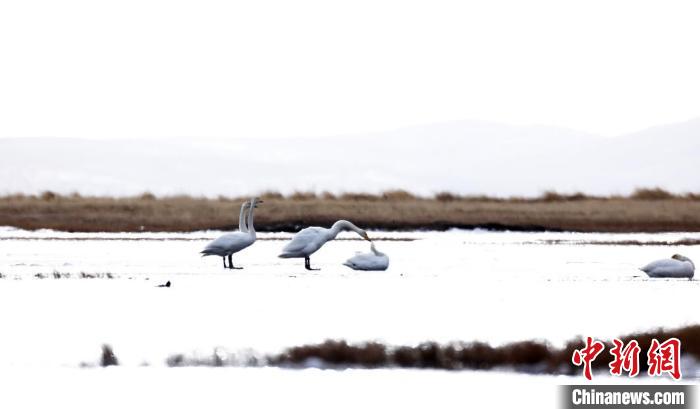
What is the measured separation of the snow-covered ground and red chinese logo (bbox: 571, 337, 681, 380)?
473mm

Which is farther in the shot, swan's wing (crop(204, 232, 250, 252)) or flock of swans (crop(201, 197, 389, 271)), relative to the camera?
swan's wing (crop(204, 232, 250, 252))

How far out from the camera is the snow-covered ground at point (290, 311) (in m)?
9.27

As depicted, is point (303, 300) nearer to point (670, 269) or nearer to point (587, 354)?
point (587, 354)

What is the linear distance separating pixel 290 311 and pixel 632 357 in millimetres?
4222

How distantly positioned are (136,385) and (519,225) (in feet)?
83.8

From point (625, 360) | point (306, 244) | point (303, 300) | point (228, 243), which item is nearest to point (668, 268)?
point (306, 244)

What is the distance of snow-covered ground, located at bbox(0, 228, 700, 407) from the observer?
30.4 ft

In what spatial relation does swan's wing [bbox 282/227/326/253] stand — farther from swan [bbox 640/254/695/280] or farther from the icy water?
swan [bbox 640/254/695/280]

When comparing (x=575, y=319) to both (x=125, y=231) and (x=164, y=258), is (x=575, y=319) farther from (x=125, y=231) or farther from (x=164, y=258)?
(x=125, y=231)

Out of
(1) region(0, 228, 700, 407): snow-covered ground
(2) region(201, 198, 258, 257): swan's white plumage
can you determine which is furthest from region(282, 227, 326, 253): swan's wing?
(2) region(201, 198, 258, 257): swan's white plumage

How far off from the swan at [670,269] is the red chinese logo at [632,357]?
695 cm

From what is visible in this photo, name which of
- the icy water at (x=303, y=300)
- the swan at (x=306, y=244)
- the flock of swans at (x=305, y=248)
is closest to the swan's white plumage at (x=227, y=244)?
the flock of swans at (x=305, y=248)

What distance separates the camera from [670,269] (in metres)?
16.8

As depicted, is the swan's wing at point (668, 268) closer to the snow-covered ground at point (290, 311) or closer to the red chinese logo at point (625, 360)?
the snow-covered ground at point (290, 311)
